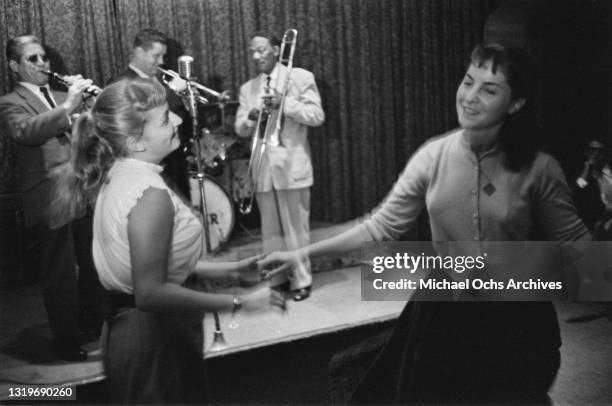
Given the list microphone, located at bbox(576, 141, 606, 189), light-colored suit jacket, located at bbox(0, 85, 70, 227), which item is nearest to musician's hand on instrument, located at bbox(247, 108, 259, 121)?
light-colored suit jacket, located at bbox(0, 85, 70, 227)

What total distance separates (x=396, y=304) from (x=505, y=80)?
1830 millimetres

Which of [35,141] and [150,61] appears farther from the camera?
[150,61]

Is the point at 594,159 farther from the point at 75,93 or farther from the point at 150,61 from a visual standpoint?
the point at 75,93

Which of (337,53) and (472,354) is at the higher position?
(337,53)

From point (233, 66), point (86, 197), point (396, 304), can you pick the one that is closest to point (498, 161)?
point (86, 197)

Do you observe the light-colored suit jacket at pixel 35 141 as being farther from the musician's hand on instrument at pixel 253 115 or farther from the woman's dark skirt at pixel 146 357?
the woman's dark skirt at pixel 146 357

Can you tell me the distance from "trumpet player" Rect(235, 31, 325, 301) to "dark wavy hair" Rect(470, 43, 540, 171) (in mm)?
1686

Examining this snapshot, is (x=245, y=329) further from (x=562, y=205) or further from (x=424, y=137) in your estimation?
(x=424, y=137)

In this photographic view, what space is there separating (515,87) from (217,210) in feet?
8.42

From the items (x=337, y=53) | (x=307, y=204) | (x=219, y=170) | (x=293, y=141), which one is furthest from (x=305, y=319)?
(x=337, y=53)

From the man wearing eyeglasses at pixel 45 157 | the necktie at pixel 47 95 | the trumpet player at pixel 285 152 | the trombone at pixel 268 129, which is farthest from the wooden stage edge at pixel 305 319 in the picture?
the necktie at pixel 47 95

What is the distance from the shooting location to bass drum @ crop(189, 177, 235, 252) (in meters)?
3.93

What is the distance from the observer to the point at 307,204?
3.54m

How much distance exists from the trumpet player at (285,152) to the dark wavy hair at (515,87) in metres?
1.69
